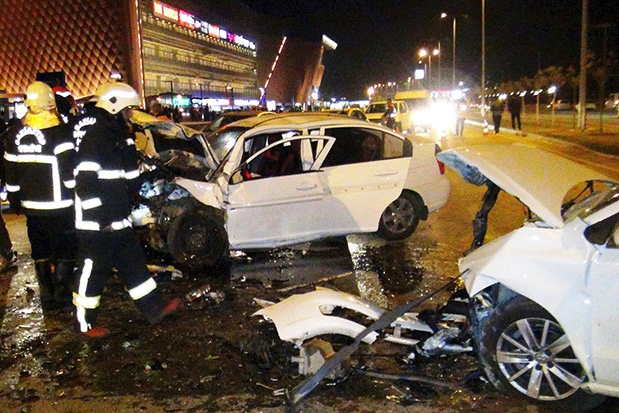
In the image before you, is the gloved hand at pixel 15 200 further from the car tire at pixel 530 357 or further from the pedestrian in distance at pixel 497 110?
the pedestrian in distance at pixel 497 110

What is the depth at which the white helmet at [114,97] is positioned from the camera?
4.91 metres

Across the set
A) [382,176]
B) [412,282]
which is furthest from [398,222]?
[412,282]

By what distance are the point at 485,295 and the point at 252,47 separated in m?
72.4

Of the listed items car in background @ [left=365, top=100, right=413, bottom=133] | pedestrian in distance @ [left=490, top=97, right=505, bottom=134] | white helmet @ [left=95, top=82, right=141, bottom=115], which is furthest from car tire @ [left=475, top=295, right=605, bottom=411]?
pedestrian in distance @ [left=490, top=97, right=505, bottom=134]

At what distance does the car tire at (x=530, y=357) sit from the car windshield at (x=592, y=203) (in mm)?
662

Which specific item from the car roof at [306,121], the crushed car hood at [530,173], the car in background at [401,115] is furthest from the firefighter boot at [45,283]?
the car in background at [401,115]

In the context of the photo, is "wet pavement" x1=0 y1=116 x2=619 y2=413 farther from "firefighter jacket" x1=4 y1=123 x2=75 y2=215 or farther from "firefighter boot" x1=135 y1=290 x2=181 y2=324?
"firefighter jacket" x1=4 y1=123 x2=75 y2=215

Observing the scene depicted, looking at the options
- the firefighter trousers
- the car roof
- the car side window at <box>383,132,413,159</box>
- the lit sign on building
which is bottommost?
the firefighter trousers

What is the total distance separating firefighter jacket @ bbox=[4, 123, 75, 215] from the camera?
571 centimetres

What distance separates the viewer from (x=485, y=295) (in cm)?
410

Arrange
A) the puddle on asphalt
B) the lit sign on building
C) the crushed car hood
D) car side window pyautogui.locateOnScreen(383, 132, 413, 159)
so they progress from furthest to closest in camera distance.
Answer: the lit sign on building → car side window pyautogui.locateOnScreen(383, 132, 413, 159) → the puddle on asphalt → the crushed car hood

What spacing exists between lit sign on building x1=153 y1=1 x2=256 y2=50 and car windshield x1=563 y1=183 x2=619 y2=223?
38530mm

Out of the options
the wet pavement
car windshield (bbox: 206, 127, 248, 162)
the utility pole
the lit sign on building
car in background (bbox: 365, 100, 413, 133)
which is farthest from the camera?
the lit sign on building

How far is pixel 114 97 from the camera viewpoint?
16.2ft
